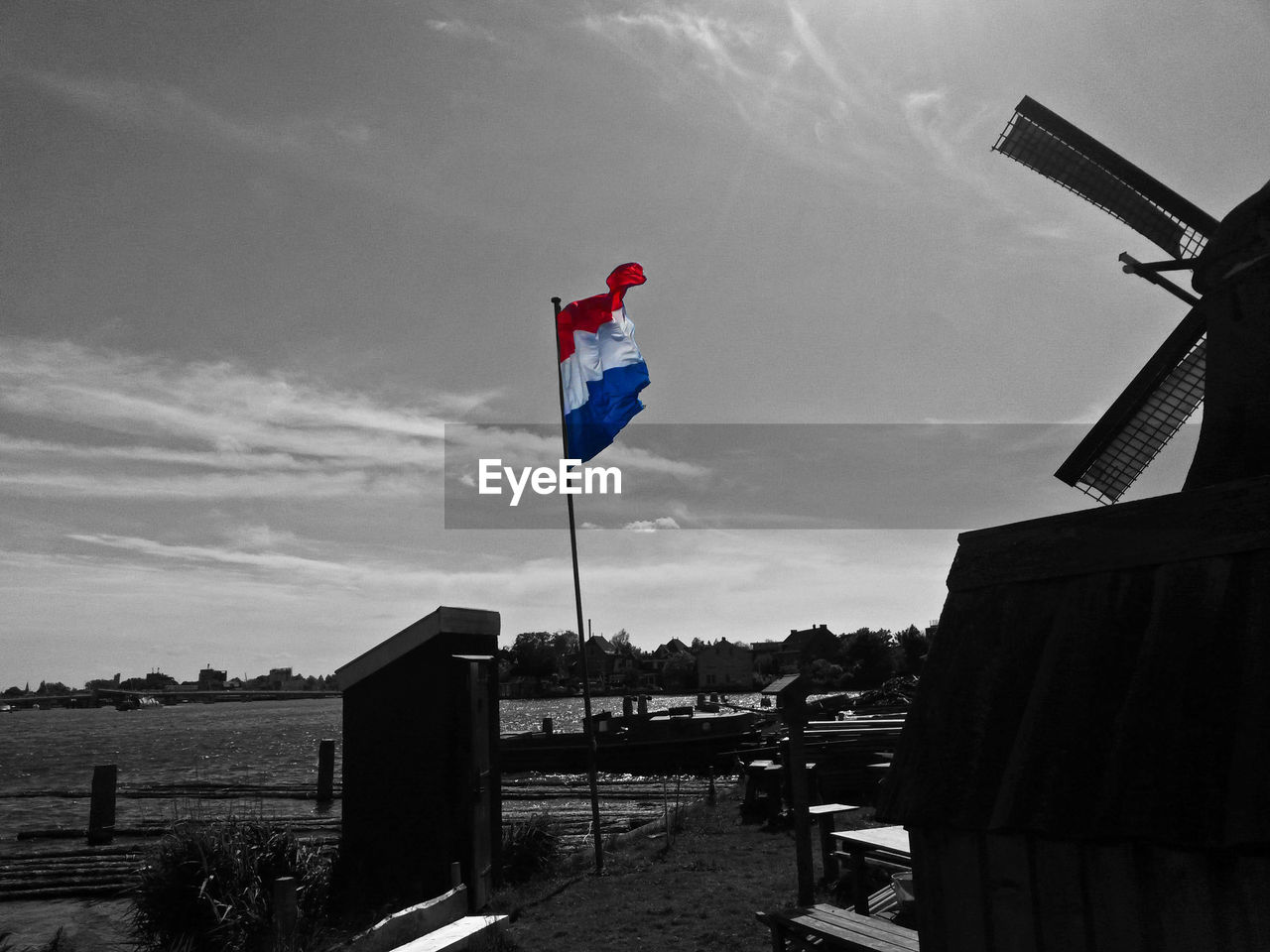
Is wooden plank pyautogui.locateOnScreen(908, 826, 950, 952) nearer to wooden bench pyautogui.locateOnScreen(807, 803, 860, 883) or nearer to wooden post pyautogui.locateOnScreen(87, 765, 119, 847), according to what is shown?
wooden bench pyautogui.locateOnScreen(807, 803, 860, 883)

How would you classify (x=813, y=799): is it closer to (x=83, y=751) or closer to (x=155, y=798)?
(x=155, y=798)

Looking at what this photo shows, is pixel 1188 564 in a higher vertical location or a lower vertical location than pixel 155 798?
higher

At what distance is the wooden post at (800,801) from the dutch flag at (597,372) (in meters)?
6.16

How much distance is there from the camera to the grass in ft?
29.1

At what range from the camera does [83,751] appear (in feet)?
262

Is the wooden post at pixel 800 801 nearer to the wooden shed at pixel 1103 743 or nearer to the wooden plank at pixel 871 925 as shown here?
the wooden plank at pixel 871 925

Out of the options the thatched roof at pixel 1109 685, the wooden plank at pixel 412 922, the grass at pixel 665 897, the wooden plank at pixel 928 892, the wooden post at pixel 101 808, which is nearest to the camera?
the thatched roof at pixel 1109 685

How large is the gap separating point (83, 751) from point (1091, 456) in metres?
92.9

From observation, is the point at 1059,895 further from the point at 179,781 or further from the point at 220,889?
the point at 179,781

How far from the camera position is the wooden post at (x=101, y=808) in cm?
2325

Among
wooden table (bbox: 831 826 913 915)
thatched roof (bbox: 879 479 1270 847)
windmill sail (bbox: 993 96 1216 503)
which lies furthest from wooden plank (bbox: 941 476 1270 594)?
windmill sail (bbox: 993 96 1216 503)

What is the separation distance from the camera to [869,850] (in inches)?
334

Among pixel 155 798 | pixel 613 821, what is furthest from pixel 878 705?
pixel 155 798

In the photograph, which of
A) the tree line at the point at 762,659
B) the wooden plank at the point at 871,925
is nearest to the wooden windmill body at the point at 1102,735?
the wooden plank at the point at 871,925
